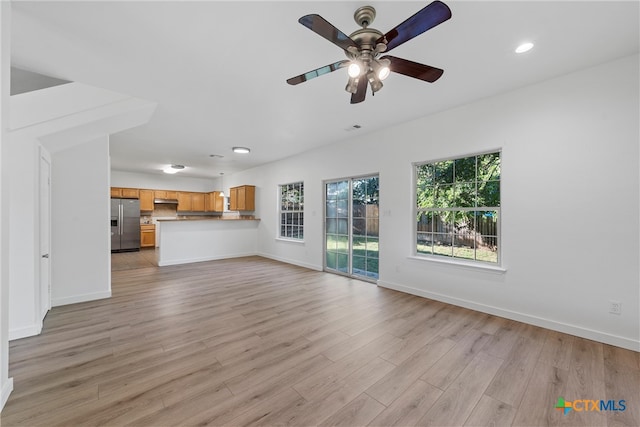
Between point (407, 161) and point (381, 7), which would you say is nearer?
point (381, 7)

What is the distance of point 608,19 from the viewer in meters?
1.90

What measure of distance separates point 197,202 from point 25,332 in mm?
7740

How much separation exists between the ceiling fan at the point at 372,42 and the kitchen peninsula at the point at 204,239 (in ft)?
18.1

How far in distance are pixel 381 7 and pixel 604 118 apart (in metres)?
2.54

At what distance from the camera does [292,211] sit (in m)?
6.54

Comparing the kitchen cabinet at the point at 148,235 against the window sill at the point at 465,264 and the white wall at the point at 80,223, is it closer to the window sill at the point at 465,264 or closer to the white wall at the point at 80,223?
the white wall at the point at 80,223

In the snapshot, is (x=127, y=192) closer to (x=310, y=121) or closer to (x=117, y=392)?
(x=310, y=121)

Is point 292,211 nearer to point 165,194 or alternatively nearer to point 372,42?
point 372,42

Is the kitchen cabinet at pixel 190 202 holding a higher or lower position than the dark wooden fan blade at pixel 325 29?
lower

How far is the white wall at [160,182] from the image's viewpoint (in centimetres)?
848

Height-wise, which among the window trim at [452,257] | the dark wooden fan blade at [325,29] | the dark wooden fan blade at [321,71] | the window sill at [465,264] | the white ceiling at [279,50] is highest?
the white ceiling at [279,50]

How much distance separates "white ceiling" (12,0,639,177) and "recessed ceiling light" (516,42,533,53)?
0.16 feet

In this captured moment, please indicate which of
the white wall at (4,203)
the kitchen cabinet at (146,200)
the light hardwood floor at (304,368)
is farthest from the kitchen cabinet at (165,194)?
the white wall at (4,203)


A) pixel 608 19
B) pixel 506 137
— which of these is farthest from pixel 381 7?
pixel 506 137
